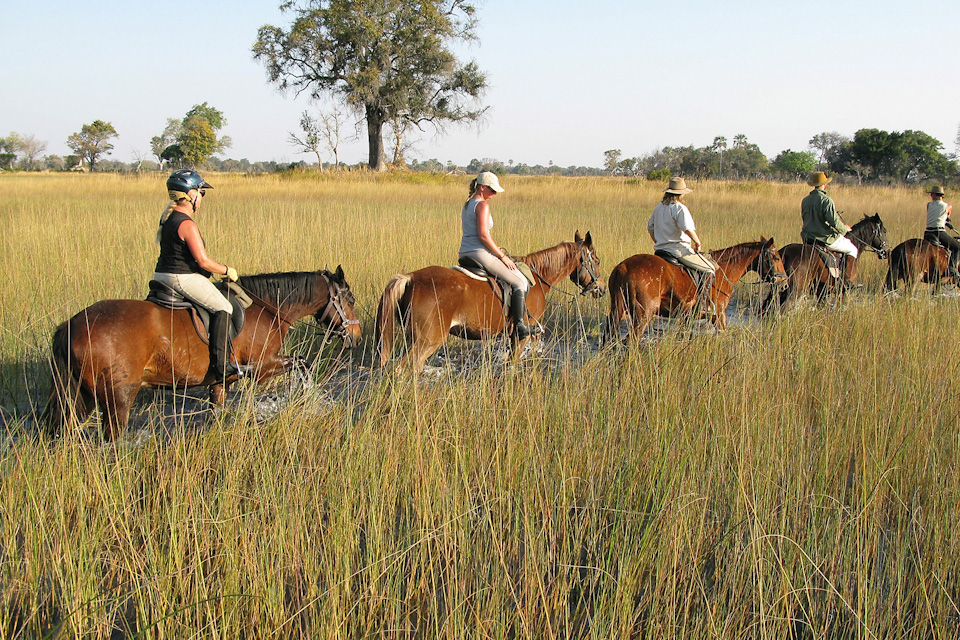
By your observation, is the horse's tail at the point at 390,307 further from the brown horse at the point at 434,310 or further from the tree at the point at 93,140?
the tree at the point at 93,140

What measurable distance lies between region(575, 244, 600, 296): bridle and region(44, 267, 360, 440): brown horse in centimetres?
252

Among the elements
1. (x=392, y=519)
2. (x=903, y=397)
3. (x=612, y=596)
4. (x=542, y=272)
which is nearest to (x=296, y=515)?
(x=392, y=519)

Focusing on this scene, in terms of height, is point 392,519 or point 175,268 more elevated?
point 175,268

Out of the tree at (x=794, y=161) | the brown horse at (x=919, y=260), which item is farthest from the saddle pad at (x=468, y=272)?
the tree at (x=794, y=161)

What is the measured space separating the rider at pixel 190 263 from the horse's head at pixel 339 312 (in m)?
0.93

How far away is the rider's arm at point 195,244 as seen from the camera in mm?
3934

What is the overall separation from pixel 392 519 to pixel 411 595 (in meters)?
0.36

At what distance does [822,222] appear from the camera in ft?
27.2

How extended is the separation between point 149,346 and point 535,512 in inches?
105

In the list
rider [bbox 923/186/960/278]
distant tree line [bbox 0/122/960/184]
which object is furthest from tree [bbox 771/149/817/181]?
rider [bbox 923/186/960/278]

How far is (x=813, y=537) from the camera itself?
2559 millimetres

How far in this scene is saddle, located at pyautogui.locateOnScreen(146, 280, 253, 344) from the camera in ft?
Result: 13.4

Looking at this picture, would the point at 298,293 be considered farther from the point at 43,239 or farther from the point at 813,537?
the point at 43,239

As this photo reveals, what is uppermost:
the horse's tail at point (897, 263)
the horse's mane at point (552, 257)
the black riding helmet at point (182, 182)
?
the black riding helmet at point (182, 182)
